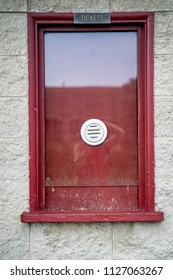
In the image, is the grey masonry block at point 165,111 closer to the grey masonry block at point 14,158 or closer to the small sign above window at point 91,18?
the small sign above window at point 91,18

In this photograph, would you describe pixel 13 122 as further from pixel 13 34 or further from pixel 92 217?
pixel 92 217

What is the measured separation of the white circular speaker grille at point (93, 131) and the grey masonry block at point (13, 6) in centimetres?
123

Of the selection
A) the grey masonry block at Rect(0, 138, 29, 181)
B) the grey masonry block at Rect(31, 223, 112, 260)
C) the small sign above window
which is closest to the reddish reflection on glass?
the small sign above window

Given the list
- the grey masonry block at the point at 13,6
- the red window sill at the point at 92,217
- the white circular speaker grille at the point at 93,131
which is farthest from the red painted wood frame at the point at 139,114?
the white circular speaker grille at the point at 93,131

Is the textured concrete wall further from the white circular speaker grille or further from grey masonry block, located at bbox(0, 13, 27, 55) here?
the white circular speaker grille

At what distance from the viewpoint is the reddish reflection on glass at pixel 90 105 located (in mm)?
4477

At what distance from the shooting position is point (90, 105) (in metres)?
4.50

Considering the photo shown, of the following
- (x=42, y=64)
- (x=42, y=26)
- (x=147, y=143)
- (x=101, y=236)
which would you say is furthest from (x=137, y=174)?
(x=42, y=26)

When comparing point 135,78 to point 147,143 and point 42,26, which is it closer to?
point 147,143

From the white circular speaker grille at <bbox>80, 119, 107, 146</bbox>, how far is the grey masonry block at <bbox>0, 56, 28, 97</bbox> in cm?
66

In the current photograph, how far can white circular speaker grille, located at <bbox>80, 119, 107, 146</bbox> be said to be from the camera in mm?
4488

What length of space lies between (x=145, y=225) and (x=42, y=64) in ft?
5.96

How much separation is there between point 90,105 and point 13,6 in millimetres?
1173

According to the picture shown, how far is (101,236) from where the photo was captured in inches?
173
